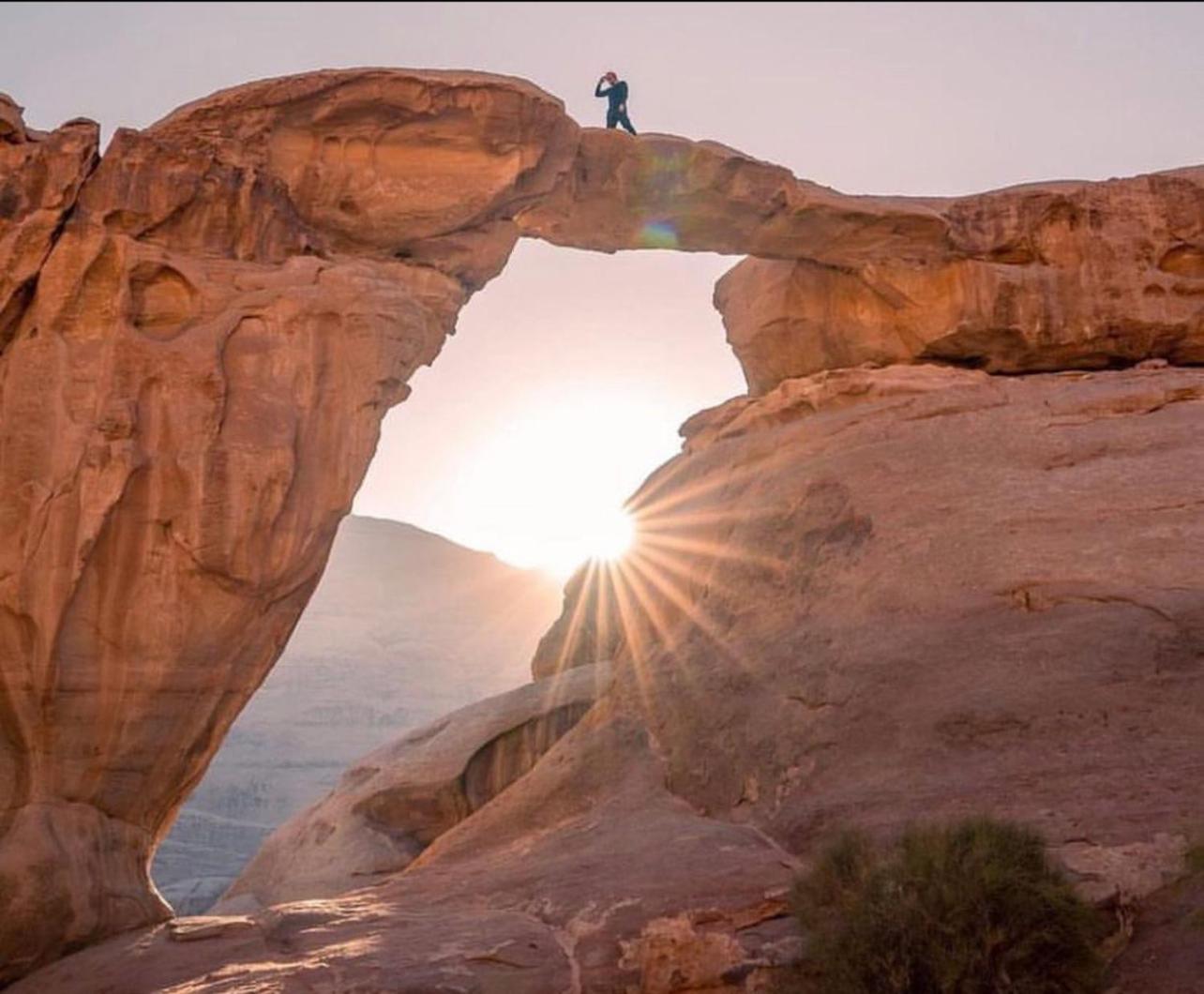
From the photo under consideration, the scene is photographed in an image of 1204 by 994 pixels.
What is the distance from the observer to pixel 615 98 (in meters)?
21.2

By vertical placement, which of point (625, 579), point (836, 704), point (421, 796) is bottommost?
point (421, 796)

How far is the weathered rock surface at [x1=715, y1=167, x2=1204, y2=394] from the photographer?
70.4 feet

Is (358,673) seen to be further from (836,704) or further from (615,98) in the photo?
(836,704)

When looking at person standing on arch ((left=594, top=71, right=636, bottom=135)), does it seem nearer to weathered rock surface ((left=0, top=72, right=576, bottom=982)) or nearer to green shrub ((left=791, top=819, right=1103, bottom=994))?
weathered rock surface ((left=0, top=72, right=576, bottom=982))

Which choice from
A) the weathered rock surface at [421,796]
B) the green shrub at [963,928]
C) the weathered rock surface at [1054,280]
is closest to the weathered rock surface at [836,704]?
the green shrub at [963,928]

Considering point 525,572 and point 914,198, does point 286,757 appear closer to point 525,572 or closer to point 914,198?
point 525,572

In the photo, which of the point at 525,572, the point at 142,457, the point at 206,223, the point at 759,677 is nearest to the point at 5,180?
the point at 206,223

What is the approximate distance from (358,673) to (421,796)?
213ft

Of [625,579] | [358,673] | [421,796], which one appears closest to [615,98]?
[625,579]

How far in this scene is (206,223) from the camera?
53.9 ft

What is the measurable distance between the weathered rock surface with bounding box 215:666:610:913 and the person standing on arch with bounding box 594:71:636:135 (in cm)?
949

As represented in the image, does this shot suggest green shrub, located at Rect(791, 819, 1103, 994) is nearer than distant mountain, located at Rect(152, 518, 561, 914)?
Yes

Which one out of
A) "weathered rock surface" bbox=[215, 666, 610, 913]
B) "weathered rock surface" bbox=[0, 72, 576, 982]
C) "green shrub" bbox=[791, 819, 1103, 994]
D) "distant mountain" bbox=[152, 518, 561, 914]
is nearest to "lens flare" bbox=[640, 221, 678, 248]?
"weathered rock surface" bbox=[0, 72, 576, 982]

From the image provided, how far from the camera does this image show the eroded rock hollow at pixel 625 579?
11844mm
